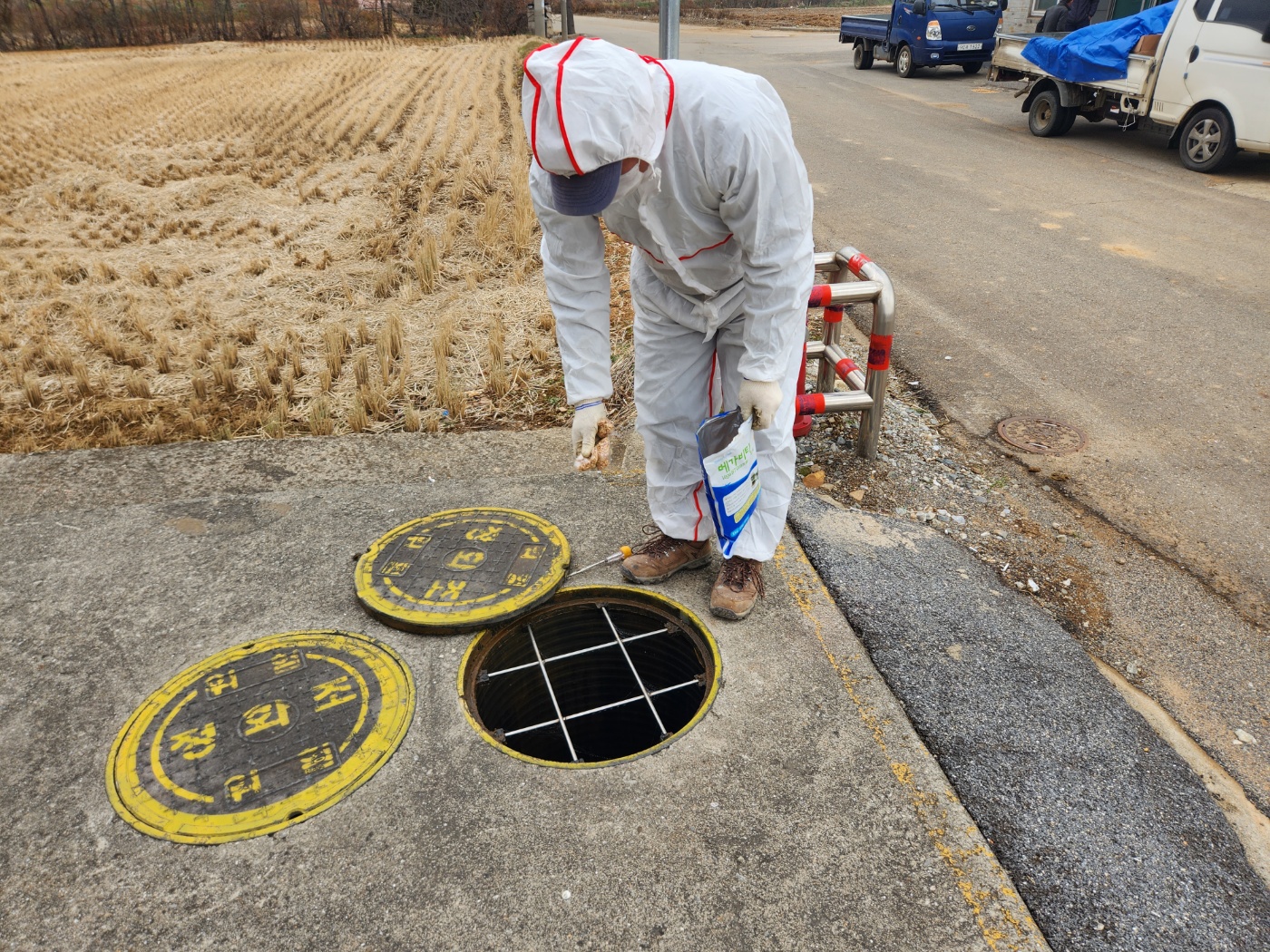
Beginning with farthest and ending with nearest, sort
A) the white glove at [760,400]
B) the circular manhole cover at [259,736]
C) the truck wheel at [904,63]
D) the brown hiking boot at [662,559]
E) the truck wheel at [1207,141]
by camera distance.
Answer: the truck wheel at [904,63] < the truck wheel at [1207,141] < the brown hiking boot at [662,559] < the white glove at [760,400] < the circular manhole cover at [259,736]

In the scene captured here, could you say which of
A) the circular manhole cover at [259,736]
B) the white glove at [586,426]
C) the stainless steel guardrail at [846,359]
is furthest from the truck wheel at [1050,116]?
the circular manhole cover at [259,736]

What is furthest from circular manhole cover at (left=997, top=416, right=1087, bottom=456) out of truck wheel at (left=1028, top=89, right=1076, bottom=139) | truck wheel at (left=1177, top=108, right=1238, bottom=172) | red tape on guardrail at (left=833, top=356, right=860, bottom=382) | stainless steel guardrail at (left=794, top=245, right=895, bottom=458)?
truck wheel at (left=1028, top=89, right=1076, bottom=139)

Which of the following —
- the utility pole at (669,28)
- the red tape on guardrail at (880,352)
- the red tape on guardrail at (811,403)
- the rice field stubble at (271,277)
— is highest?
the utility pole at (669,28)

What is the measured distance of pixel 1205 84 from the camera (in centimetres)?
870

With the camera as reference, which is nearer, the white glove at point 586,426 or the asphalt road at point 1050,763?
the asphalt road at point 1050,763

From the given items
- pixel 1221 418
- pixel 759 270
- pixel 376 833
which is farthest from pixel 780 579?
pixel 1221 418

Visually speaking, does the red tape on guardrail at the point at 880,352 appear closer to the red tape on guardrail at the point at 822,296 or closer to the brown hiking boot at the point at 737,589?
the red tape on guardrail at the point at 822,296

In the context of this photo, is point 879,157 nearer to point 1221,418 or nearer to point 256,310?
point 1221,418

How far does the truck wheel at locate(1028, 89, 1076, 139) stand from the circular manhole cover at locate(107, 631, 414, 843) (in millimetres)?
11156

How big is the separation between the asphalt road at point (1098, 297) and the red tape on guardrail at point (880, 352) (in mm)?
945

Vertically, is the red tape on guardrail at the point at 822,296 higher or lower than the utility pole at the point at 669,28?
lower

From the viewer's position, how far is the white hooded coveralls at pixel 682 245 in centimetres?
206

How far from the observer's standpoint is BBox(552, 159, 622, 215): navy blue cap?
2127mm

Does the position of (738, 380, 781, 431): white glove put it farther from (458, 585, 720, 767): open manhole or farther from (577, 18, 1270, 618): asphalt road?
(577, 18, 1270, 618): asphalt road
